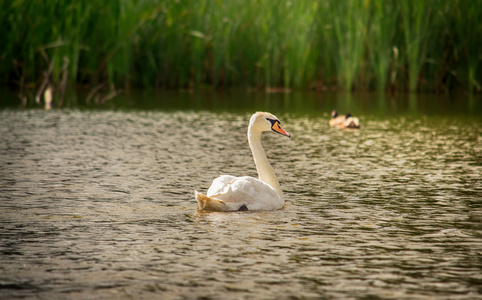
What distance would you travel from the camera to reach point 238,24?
65.2 feet

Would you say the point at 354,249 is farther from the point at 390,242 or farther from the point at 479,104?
the point at 479,104

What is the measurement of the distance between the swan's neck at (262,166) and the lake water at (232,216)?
7.8 inches

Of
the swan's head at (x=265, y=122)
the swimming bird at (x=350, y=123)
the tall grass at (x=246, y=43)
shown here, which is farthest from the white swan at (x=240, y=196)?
the tall grass at (x=246, y=43)

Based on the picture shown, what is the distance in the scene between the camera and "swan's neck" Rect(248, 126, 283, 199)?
6686 mm

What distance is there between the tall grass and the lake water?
5.88 meters

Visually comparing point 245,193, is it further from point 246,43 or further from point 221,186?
point 246,43

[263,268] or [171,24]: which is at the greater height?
[171,24]

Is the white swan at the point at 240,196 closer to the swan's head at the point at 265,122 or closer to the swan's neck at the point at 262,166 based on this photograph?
the swan's neck at the point at 262,166

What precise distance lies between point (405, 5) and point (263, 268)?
14.6 metres

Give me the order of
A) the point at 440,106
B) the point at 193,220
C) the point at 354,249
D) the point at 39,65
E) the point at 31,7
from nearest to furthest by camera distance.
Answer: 1. the point at 354,249
2. the point at 193,220
3. the point at 440,106
4. the point at 31,7
5. the point at 39,65

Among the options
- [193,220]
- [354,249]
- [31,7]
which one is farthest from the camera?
[31,7]

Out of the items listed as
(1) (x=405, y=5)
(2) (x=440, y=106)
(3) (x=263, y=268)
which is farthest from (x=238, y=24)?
(3) (x=263, y=268)

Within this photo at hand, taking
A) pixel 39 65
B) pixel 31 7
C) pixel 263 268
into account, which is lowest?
pixel 263 268

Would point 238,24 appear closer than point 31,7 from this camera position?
No
